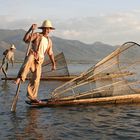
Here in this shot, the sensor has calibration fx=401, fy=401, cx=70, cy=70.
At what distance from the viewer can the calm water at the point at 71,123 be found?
9344 millimetres

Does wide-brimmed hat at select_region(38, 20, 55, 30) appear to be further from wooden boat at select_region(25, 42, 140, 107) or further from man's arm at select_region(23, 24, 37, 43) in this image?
wooden boat at select_region(25, 42, 140, 107)

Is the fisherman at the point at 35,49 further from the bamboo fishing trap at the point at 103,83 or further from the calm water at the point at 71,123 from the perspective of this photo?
the bamboo fishing trap at the point at 103,83

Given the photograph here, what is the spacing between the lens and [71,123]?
10695 mm

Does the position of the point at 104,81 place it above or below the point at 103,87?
above

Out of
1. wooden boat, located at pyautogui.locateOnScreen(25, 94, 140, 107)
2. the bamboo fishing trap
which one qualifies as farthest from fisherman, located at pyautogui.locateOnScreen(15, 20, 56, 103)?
the bamboo fishing trap

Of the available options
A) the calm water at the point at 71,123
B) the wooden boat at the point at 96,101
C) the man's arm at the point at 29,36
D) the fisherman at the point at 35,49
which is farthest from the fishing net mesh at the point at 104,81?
the man's arm at the point at 29,36

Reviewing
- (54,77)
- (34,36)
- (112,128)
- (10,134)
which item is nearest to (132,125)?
(112,128)

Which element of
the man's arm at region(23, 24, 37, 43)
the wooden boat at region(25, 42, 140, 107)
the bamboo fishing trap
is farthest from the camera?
the bamboo fishing trap

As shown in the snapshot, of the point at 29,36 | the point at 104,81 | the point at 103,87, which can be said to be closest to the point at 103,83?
the point at 104,81

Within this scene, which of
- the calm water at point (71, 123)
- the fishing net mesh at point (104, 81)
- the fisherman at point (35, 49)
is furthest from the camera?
the fishing net mesh at point (104, 81)

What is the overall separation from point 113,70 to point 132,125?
4828 mm

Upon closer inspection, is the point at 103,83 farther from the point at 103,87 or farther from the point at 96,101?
the point at 96,101

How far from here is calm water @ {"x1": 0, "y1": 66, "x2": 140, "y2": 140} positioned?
9344mm

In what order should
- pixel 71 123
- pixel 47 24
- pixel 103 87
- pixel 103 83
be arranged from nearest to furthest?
pixel 71 123
pixel 47 24
pixel 103 87
pixel 103 83
